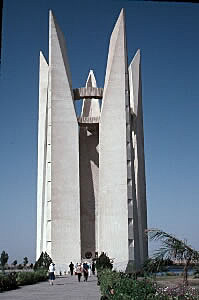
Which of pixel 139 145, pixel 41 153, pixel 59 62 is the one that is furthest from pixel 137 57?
pixel 41 153

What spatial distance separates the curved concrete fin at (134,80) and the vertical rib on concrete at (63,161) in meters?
4.91

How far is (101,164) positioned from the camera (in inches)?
1199

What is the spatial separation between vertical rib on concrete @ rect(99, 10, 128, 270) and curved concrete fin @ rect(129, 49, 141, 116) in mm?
2447

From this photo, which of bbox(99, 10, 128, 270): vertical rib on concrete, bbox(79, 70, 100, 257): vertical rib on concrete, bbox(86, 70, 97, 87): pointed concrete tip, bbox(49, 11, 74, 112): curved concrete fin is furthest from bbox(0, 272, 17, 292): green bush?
bbox(86, 70, 97, 87): pointed concrete tip

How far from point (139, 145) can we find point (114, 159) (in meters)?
4.35

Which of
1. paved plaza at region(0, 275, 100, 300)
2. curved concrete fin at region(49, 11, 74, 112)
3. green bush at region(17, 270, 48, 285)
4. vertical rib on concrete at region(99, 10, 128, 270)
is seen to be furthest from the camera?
curved concrete fin at region(49, 11, 74, 112)

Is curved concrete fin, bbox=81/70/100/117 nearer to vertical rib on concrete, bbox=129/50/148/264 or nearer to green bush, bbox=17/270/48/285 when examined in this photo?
vertical rib on concrete, bbox=129/50/148/264

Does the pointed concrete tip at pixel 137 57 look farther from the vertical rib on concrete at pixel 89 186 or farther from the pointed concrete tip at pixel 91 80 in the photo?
the vertical rib on concrete at pixel 89 186

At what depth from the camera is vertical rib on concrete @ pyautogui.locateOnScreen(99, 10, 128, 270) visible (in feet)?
94.4

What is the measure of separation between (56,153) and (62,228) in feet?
16.5

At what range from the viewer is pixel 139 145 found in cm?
3409

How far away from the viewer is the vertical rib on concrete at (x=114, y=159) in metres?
28.8

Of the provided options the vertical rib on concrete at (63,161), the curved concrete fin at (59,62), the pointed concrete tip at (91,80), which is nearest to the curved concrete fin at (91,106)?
the pointed concrete tip at (91,80)

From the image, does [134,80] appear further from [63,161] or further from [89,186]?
[63,161]
